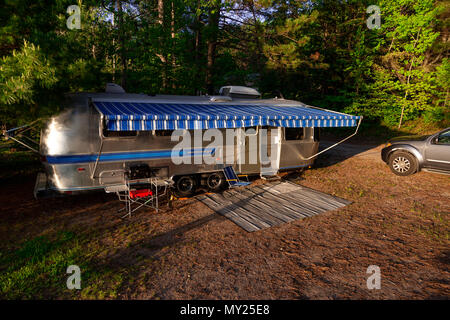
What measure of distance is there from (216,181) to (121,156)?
3190 millimetres

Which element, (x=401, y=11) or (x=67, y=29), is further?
(x=401, y=11)

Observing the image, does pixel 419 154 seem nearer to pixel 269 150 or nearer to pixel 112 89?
pixel 269 150

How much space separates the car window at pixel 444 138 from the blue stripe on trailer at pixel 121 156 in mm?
7740

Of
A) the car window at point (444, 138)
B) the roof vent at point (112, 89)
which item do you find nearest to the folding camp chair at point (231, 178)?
the roof vent at point (112, 89)

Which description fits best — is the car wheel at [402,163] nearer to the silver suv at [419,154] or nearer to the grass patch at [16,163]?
the silver suv at [419,154]

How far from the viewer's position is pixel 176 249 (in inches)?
196

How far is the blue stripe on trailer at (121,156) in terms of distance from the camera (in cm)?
598

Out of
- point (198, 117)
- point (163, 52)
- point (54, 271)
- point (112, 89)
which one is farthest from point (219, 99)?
point (54, 271)

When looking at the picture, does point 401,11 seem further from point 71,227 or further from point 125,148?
point 71,227

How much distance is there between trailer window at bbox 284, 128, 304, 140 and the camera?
9227 mm

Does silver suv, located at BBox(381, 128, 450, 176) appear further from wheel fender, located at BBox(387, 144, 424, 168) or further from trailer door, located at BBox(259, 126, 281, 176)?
trailer door, located at BBox(259, 126, 281, 176)
